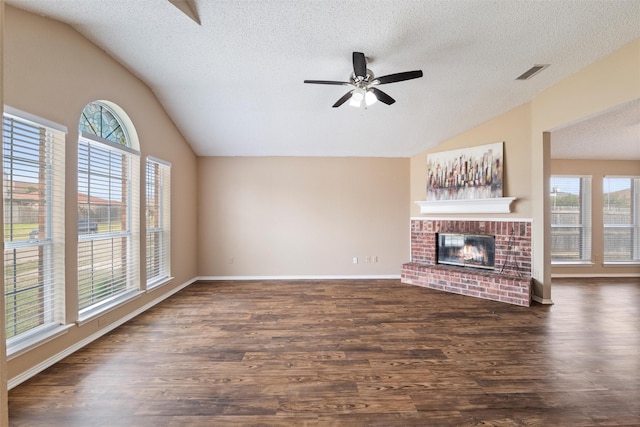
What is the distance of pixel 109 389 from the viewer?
216cm

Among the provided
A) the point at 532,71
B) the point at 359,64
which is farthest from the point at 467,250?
the point at 359,64

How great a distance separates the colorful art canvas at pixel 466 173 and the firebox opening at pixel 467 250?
0.73 m

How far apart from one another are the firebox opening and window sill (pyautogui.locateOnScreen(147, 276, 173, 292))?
4.78m

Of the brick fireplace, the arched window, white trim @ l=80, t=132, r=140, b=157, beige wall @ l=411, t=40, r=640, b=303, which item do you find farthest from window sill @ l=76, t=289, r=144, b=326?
beige wall @ l=411, t=40, r=640, b=303

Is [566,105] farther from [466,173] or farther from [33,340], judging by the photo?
[33,340]

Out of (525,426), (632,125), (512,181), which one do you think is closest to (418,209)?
(512,181)

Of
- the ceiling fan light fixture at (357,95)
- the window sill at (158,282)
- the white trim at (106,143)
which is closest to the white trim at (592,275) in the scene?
the ceiling fan light fixture at (357,95)

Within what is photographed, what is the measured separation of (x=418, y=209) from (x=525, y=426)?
409 cm

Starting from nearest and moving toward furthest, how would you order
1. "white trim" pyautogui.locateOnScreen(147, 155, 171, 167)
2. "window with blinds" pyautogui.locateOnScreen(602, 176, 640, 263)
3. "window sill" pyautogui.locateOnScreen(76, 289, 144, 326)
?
"window sill" pyautogui.locateOnScreen(76, 289, 144, 326)
"white trim" pyautogui.locateOnScreen(147, 155, 171, 167)
"window with blinds" pyautogui.locateOnScreen(602, 176, 640, 263)

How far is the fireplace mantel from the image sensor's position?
14.4 ft

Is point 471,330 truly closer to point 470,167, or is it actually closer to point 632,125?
point 470,167

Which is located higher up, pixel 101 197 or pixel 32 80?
pixel 32 80

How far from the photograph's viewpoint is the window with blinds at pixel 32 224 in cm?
224

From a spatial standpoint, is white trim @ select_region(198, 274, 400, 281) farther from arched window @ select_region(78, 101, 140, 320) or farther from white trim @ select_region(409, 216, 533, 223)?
arched window @ select_region(78, 101, 140, 320)
